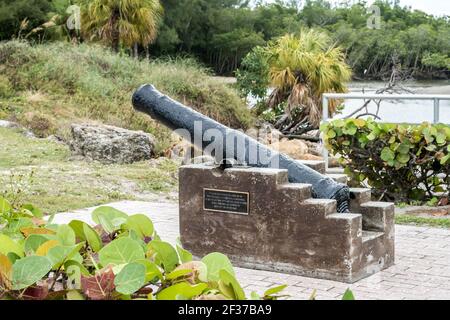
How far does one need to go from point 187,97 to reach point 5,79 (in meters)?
4.20

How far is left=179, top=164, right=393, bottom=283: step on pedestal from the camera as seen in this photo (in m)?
5.24

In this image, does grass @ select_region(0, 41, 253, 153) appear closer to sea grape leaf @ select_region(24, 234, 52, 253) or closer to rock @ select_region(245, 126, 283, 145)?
rock @ select_region(245, 126, 283, 145)

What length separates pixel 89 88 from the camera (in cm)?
1794

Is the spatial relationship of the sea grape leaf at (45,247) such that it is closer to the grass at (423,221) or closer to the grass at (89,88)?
the grass at (423,221)

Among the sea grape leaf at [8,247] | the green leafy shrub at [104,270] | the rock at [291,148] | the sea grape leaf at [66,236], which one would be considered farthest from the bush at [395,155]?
the sea grape leaf at [8,247]

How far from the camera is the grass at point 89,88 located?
1616 centimetres

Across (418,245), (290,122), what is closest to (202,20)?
(290,122)

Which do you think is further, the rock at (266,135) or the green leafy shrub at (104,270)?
the rock at (266,135)

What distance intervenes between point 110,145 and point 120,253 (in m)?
10.0

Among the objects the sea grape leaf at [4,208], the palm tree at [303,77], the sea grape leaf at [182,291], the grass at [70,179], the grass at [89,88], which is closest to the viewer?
the sea grape leaf at [182,291]

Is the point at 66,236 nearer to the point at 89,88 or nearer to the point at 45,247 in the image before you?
the point at 45,247

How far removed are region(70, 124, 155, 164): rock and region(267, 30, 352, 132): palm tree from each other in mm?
8247

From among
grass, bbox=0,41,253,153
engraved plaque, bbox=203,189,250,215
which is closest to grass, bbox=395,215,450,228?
engraved plaque, bbox=203,189,250,215

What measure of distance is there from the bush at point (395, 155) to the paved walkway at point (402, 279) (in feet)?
4.28
